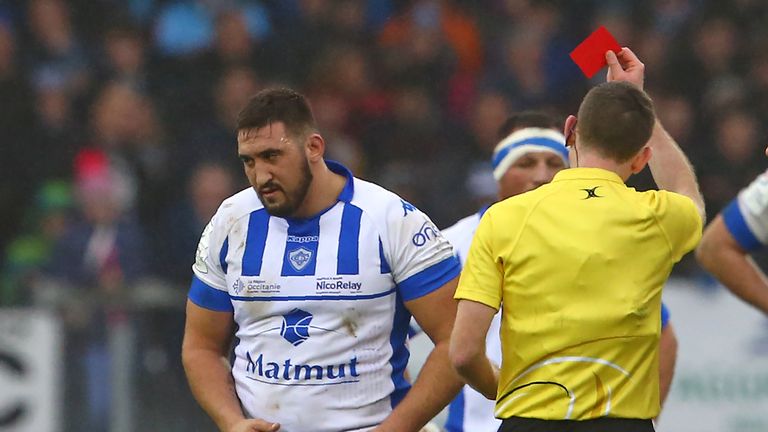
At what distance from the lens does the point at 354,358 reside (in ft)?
17.2

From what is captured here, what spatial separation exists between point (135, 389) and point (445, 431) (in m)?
3.80

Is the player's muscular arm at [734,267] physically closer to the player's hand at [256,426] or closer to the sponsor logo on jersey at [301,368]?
the sponsor logo on jersey at [301,368]

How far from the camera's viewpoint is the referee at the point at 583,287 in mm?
4555

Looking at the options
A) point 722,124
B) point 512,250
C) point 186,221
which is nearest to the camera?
point 512,250

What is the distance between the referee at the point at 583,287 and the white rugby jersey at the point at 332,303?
0.65m

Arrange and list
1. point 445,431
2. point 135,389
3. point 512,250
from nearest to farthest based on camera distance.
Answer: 1. point 512,250
2. point 445,431
3. point 135,389

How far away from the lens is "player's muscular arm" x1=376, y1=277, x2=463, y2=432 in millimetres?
5227

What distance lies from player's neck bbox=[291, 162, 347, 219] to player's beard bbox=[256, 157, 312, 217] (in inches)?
1.1

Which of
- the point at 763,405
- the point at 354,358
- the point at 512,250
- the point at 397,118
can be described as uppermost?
the point at 397,118

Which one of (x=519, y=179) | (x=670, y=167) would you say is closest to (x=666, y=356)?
(x=519, y=179)

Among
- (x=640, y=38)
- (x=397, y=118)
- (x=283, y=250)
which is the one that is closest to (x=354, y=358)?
(x=283, y=250)

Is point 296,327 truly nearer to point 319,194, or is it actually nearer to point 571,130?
point 319,194

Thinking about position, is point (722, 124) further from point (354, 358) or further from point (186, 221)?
point (354, 358)

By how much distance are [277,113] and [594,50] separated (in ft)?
3.65
